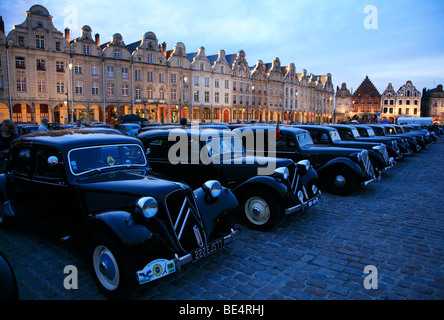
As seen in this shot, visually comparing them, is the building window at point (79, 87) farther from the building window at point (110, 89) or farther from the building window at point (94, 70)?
the building window at point (110, 89)

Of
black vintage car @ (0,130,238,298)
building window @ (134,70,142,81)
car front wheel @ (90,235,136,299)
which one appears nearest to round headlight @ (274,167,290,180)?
black vintage car @ (0,130,238,298)

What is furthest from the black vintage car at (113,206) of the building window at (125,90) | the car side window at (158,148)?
the building window at (125,90)

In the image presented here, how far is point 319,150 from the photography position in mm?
9320

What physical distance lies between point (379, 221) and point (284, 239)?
2539 millimetres

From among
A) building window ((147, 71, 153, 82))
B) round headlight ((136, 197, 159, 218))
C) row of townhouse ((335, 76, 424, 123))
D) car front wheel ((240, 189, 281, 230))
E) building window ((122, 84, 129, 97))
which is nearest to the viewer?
round headlight ((136, 197, 159, 218))

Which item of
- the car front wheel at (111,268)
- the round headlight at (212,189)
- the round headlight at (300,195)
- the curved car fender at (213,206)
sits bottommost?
the car front wheel at (111,268)

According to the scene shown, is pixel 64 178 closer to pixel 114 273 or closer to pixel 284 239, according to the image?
pixel 114 273

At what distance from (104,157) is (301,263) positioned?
363cm

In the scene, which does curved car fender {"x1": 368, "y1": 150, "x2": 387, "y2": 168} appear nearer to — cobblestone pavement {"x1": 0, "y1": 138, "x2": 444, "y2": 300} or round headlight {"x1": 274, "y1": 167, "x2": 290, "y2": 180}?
cobblestone pavement {"x1": 0, "y1": 138, "x2": 444, "y2": 300}

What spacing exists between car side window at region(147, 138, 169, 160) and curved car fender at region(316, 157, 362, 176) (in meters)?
4.87

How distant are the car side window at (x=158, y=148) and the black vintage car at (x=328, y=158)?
3.08 metres

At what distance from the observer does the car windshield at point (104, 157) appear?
458 cm

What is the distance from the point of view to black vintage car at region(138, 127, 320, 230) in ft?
19.6

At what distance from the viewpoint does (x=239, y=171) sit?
21.2 feet
